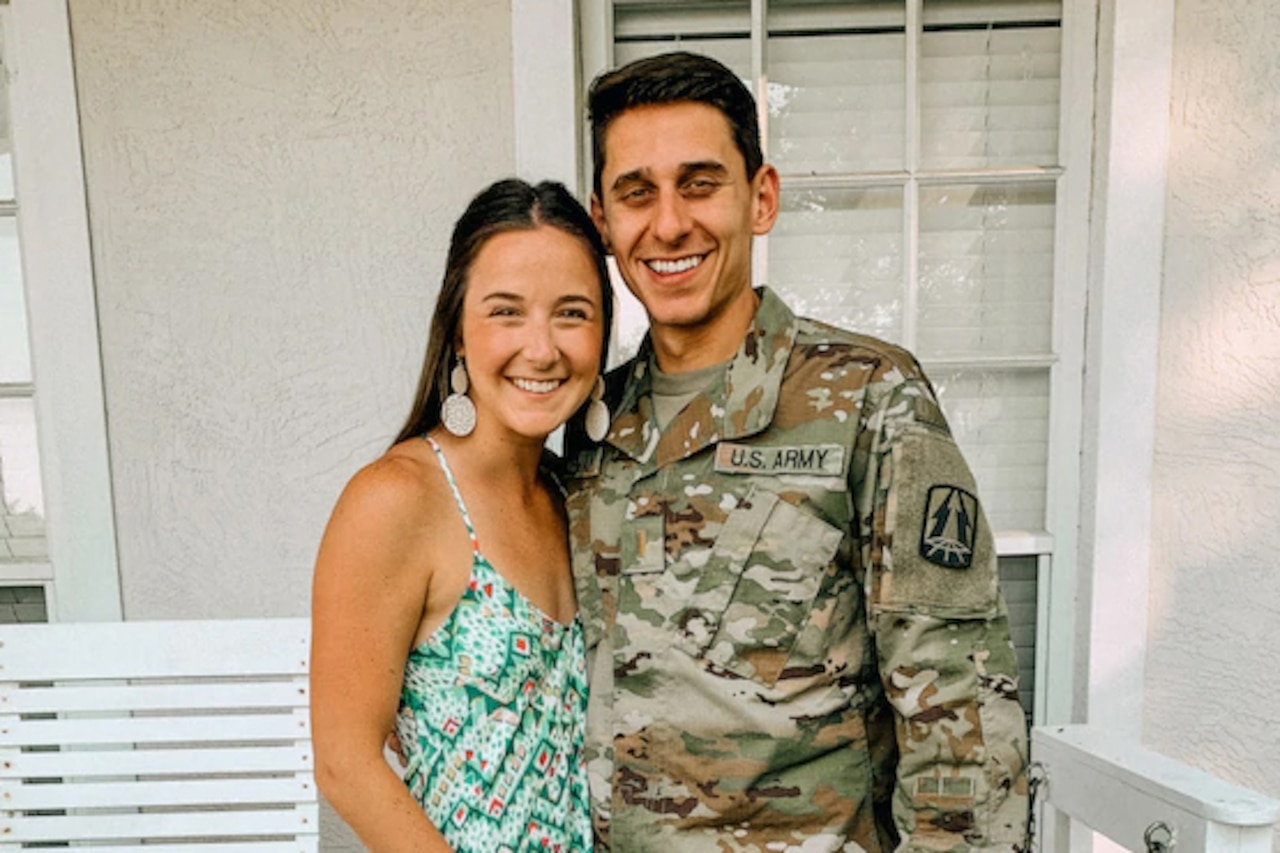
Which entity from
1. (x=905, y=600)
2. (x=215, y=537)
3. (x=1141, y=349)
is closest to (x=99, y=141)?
(x=215, y=537)

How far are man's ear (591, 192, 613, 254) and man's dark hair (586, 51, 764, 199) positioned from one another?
0.37 feet

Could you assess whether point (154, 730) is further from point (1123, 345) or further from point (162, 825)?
point (1123, 345)

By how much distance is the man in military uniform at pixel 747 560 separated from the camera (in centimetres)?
108

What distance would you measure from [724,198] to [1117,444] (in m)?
1.41

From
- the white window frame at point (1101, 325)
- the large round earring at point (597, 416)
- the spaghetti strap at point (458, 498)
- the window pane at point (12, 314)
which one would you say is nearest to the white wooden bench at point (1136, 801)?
the white window frame at point (1101, 325)

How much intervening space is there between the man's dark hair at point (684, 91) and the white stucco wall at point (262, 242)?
2.77ft

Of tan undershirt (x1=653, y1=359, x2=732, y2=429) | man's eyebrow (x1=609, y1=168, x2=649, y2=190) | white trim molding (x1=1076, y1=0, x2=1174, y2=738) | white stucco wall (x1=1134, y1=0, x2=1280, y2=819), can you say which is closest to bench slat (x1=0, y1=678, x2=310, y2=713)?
tan undershirt (x1=653, y1=359, x2=732, y2=429)

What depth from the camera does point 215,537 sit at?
212 cm

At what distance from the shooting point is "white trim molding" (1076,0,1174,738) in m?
1.93

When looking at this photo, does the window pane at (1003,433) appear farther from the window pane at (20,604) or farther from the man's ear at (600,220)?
the window pane at (20,604)

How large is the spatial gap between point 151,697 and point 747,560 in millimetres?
1515

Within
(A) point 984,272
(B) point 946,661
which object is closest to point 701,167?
(B) point 946,661

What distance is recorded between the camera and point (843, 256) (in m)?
2.15

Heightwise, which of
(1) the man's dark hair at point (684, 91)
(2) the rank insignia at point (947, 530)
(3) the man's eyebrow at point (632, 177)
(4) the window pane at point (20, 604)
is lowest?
(4) the window pane at point (20, 604)
